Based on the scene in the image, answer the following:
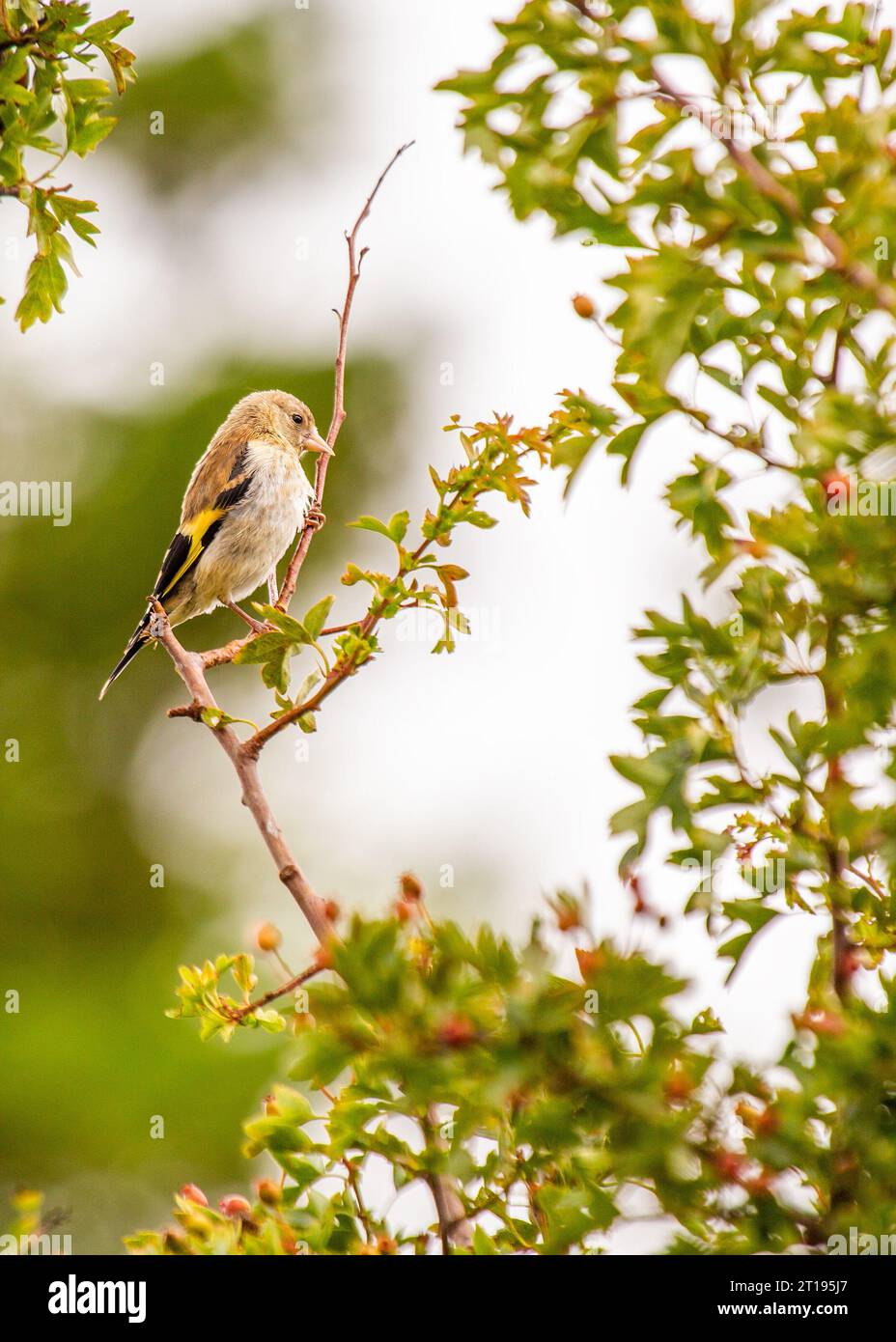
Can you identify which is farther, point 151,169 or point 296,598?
point 151,169

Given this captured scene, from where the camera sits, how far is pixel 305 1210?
5.94 feet

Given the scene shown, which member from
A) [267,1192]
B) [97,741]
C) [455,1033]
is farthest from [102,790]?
[455,1033]

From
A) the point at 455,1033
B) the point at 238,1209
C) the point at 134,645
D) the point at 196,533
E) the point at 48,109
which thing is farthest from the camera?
the point at 196,533

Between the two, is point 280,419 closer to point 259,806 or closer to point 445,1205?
point 259,806

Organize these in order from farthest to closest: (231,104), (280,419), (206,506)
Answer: (231,104)
(280,419)
(206,506)

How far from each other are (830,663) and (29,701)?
345 inches

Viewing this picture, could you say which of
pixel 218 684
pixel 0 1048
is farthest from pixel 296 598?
pixel 0 1048

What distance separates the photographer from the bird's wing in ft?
17.1

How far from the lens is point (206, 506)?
5359mm

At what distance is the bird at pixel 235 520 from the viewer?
17.3 feet

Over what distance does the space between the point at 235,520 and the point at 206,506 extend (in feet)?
0.48

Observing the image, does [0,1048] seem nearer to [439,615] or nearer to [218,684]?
[218,684]

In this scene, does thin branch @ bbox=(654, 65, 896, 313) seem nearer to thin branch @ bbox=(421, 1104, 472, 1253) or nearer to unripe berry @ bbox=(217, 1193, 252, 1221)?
thin branch @ bbox=(421, 1104, 472, 1253)

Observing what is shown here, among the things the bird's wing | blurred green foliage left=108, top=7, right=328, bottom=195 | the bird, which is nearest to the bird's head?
the bird
